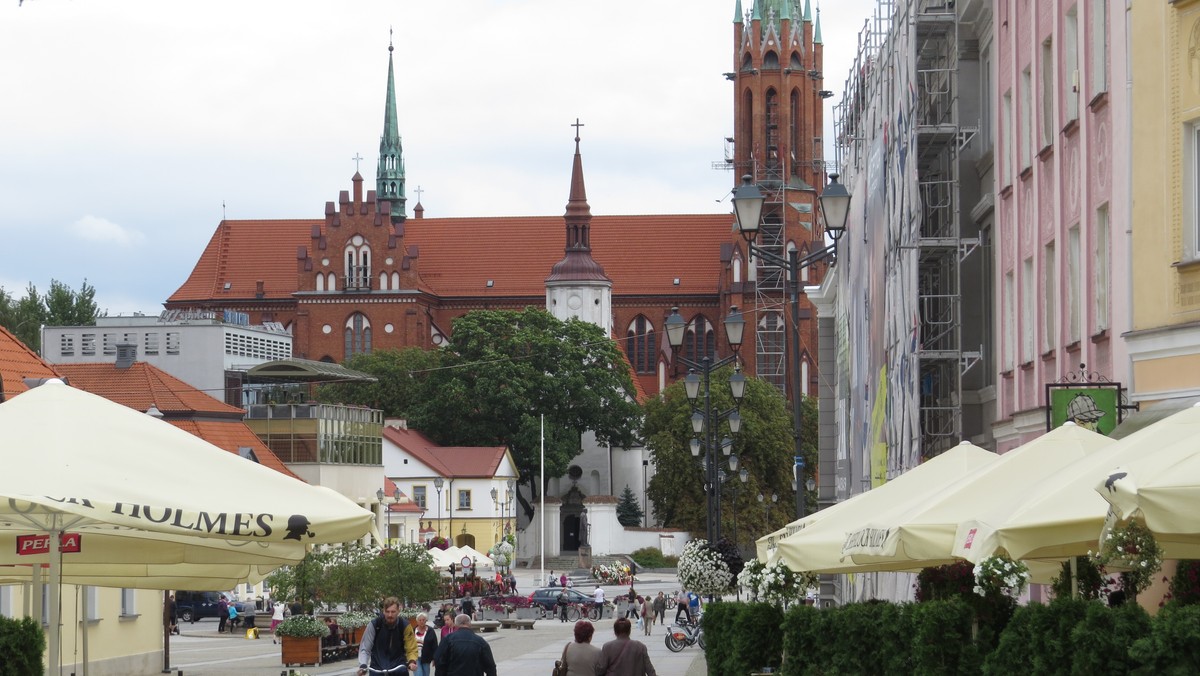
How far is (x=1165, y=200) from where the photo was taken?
16031mm

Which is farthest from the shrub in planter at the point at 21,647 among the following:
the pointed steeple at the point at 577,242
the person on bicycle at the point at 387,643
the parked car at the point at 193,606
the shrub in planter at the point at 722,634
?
the pointed steeple at the point at 577,242

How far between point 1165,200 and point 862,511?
3699mm

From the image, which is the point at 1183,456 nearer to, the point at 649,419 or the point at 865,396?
the point at 865,396

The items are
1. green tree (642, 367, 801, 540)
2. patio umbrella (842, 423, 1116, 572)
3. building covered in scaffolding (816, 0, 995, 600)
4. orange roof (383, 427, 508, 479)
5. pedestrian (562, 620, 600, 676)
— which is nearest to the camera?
patio umbrella (842, 423, 1116, 572)

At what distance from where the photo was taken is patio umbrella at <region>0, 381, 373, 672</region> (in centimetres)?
990

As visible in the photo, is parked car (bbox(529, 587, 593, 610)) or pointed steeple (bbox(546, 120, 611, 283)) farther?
pointed steeple (bbox(546, 120, 611, 283))

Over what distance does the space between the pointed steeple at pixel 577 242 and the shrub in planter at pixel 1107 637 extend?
10942 cm

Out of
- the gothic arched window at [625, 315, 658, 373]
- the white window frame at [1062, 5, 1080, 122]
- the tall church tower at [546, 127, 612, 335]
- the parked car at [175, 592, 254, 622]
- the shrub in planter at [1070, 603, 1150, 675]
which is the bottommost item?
the parked car at [175, 592, 254, 622]

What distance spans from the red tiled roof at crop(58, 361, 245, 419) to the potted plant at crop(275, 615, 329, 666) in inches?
802

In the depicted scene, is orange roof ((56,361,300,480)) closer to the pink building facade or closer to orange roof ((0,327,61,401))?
orange roof ((0,327,61,401))

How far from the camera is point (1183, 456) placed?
351 inches

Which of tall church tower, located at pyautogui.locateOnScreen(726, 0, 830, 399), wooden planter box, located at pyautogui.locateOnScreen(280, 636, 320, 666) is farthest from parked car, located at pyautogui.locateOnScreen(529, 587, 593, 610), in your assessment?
tall church tower, located at pyautogui.locateOnScreen(726, 0, 830, 399)

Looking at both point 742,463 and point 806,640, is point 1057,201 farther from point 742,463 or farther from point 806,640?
point 742,463

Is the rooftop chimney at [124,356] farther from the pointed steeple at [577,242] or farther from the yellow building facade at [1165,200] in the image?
the pointed steeple at [577,242]
